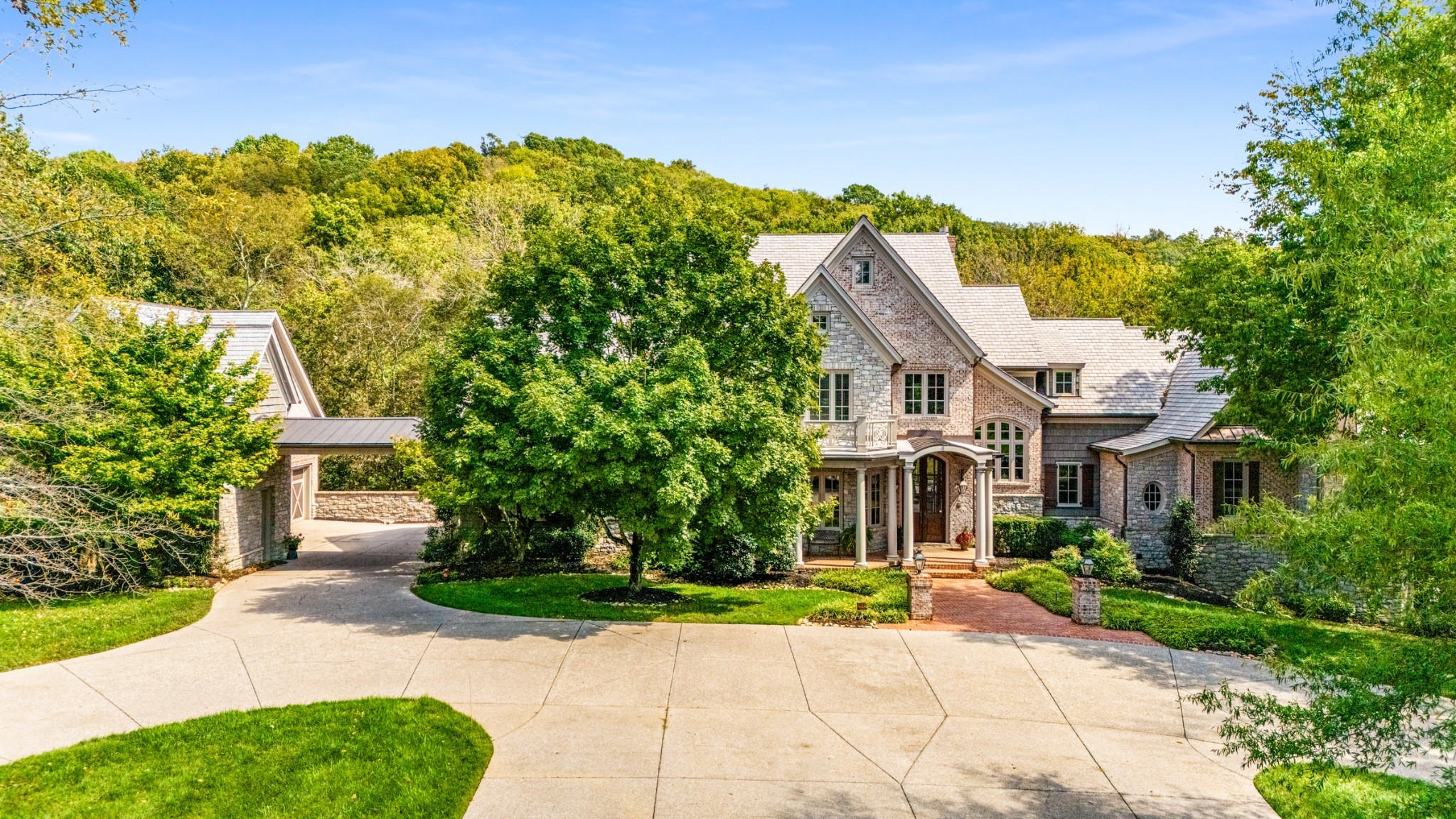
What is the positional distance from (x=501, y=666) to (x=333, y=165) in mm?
62801

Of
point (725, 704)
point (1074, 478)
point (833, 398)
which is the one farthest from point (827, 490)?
point (725, 704)

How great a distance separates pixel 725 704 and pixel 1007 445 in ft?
58.7

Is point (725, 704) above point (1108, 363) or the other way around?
the other way around

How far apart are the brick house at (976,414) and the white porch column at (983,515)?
2.2 inches

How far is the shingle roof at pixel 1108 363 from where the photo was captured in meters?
28.5

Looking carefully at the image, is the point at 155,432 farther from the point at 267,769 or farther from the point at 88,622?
the point at 267,769

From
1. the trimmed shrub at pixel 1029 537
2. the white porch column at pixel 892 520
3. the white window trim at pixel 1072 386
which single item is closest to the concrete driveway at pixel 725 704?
the white porch column at pixel 892 520

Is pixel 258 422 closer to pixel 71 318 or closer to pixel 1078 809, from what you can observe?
pixel 71 318

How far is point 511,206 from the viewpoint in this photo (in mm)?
47000

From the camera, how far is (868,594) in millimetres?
19609

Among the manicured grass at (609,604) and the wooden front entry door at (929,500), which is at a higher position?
the wooden front entry door at (929,500)

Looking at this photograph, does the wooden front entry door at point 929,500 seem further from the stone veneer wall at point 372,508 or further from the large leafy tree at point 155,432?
the stone veneer wall at point 372,508

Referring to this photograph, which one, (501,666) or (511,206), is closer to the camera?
(501,666)

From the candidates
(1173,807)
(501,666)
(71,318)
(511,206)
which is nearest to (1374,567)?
(1173,807)
